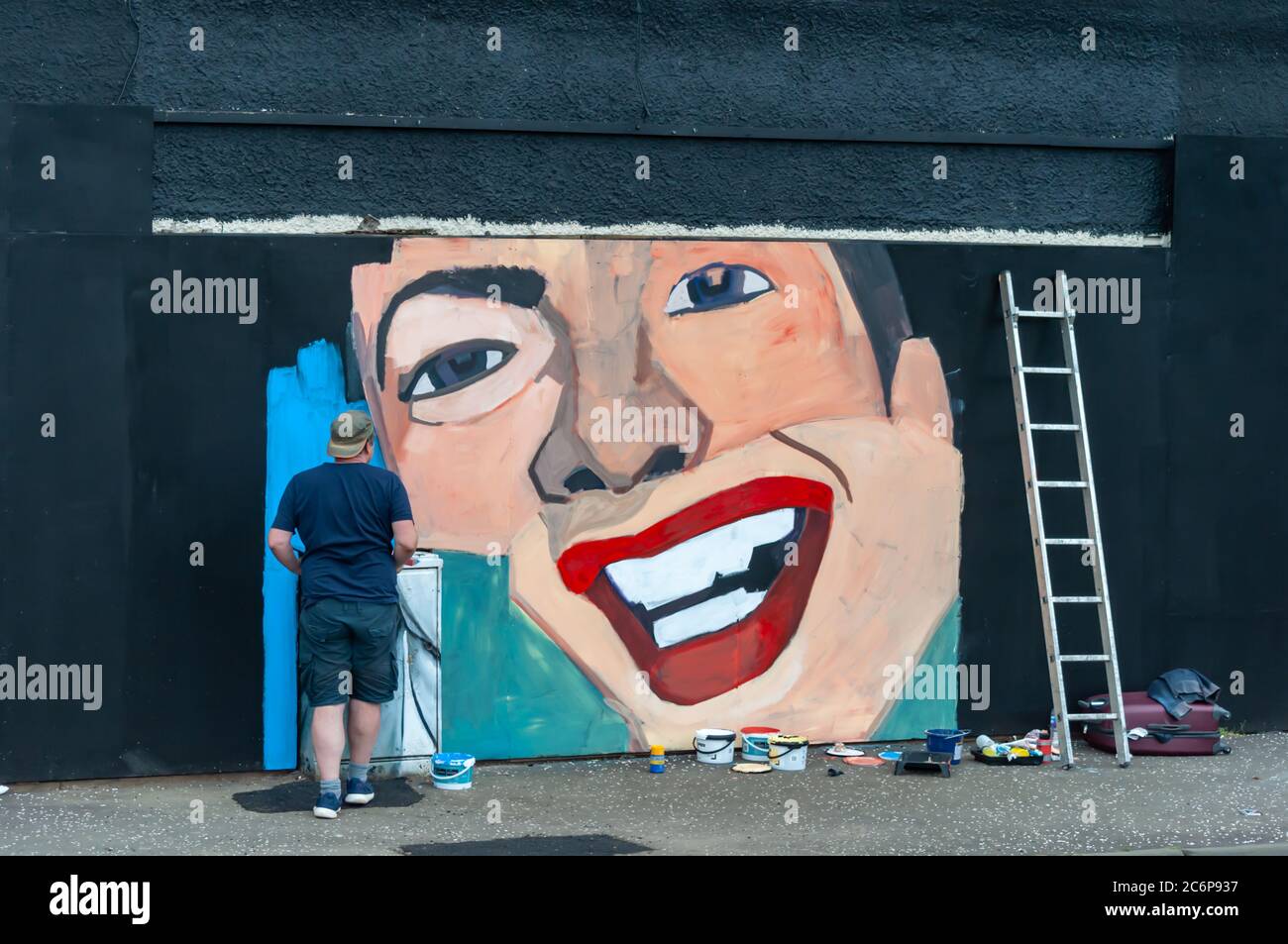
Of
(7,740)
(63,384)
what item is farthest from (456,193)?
(7,740)

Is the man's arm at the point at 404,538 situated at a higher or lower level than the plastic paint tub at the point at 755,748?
higher

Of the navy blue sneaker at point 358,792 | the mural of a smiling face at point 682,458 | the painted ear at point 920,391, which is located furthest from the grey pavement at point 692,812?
the painted ear at point 920,391

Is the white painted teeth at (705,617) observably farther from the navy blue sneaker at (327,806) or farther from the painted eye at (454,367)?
the navy blue sneaker at (327,806)

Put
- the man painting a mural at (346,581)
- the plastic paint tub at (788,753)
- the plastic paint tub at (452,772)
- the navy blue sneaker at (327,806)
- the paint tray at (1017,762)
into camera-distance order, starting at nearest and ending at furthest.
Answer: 1. the navy blue sneaker at (327,806)
2. the man painting a mural at (346,581)
3. the plastic paint tub at (452,772)
4. the plastic paint tub at (788,753)
5. the paint tray at (1017,762)

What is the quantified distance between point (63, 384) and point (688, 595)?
132 inches

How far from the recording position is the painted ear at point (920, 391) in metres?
8.38

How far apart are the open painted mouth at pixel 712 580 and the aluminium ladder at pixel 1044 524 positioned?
1.13 meters

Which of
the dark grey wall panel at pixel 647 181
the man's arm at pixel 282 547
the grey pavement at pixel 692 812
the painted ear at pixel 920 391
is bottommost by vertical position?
the grey pavement at pixel 692 812

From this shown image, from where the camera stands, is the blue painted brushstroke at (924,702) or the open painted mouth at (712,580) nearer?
the open painted mouth at (712,580)

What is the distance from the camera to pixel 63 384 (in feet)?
24.4

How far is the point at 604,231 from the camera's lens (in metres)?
8.18

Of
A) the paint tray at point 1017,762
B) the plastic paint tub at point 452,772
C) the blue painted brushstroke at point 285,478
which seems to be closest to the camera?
the plastic paint tub at point 452,772

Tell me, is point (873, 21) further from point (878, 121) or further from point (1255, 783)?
→ point (1255, 783)

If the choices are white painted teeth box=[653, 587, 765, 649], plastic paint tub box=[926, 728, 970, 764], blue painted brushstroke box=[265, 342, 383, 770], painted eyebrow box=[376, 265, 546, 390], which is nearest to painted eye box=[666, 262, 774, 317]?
painted eyebrow box=[376, 265, 546, 390]
